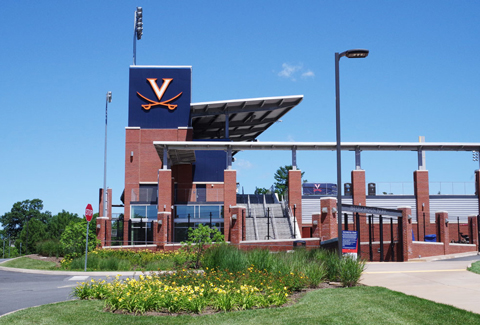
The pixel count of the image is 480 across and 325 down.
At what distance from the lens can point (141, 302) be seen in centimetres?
1178

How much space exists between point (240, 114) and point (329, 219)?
25649 mm

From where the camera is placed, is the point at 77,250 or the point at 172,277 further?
the point at 77,250

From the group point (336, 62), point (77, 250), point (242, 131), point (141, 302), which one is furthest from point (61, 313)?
point (242, 131)

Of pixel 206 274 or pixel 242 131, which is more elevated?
pixel 242 131

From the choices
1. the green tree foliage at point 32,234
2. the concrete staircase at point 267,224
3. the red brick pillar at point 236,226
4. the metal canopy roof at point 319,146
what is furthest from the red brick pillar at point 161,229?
the green tree foliage at point 32,234

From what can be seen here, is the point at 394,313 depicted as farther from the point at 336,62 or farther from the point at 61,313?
the point at 336,62

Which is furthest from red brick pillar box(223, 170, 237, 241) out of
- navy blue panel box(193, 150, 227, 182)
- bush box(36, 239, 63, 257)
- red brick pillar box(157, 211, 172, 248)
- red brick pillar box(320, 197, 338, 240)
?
bush box(36, 239, 63, 257)

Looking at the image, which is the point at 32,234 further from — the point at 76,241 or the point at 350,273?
the point at 350,273

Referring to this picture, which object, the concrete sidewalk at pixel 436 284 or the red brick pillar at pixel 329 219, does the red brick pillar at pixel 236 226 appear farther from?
the concrete sidewalk at pixel 436 284

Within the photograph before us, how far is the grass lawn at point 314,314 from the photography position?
10.3m

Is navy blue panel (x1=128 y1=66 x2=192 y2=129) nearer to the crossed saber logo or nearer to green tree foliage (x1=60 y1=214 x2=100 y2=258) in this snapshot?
the crossed saber logo

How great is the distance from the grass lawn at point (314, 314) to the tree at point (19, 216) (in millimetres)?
127936

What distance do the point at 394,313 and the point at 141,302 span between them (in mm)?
5665

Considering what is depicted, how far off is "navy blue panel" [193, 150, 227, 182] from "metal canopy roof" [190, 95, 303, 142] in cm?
395
